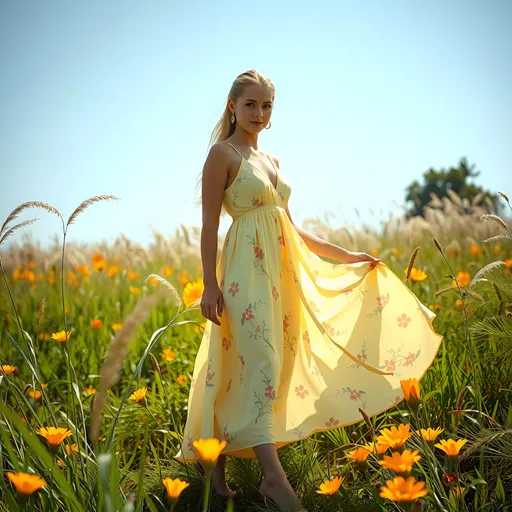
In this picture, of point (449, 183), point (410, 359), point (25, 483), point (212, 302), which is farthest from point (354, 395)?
point (449, 183)

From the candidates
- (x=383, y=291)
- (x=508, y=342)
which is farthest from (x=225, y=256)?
(x=508, y=342)

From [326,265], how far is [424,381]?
0.64 metres

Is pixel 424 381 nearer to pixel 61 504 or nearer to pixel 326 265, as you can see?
pixel 326 265

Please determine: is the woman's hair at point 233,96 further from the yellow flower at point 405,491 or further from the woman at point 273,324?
the yellow flower at point 405,491

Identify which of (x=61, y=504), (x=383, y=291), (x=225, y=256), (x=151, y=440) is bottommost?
(x=151, y=440)

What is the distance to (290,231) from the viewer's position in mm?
2273

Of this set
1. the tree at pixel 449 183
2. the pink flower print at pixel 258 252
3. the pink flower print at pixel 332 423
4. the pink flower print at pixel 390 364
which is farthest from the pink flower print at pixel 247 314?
the tree at pixel 449 183

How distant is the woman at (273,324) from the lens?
1981 mm

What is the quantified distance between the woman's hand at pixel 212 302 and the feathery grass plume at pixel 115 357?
0.99 m

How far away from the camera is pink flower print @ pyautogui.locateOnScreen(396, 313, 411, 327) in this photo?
2266mm

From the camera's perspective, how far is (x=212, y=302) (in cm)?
207

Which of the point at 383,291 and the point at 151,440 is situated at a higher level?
the point at 383,291

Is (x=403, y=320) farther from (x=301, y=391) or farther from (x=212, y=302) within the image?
(x=212, y=302)

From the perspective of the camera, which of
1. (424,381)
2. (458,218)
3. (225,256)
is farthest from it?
(458,218)
